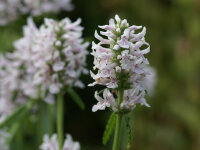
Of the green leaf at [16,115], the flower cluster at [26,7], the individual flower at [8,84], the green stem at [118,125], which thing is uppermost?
the flower cluster at [26,7]

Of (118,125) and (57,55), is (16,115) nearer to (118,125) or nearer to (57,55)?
(57,55)

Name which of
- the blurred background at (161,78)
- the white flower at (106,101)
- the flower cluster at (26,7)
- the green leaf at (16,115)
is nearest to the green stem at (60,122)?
the green leaf at (16,115)

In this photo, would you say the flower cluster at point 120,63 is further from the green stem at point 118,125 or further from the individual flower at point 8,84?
the individual flower at point 8,84

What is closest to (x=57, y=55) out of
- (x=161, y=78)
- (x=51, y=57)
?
(x=51, y=57)

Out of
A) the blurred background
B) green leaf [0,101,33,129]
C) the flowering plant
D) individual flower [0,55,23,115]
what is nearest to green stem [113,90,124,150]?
the flowering plant

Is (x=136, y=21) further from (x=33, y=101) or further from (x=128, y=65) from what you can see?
(x=128, y=65)

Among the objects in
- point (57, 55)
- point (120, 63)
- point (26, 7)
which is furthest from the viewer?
point (26, 7)
